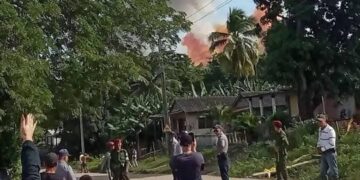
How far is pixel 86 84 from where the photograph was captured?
2325 centimetres

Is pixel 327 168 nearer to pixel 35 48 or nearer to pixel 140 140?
pixel 35 48

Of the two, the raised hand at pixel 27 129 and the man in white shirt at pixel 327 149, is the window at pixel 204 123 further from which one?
the raised hand at pixel 27 129

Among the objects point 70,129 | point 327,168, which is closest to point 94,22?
point 327,168

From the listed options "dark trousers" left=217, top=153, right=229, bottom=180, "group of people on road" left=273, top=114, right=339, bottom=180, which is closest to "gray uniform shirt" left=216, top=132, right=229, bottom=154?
"dark trousers" left=217, top=153, right=229, bottom=180

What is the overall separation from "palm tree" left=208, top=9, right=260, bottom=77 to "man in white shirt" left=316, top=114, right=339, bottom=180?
146 ft

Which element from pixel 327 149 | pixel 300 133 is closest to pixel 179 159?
pixel 327 149

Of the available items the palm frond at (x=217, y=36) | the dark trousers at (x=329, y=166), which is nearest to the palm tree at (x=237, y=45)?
the palm frond at (x=217, y=36)

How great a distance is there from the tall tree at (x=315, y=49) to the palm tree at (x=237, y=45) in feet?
79.1

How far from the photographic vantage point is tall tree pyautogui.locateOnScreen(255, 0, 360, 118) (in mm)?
32844

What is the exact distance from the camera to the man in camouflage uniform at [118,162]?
18906 millimetres

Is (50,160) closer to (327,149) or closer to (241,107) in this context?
(327,149)

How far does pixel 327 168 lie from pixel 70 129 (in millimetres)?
47180

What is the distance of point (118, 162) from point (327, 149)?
6683 mm

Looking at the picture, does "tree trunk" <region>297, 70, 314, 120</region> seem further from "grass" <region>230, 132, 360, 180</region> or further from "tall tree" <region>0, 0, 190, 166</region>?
"tall tree" <region>0, 0, 190, 166</region>
